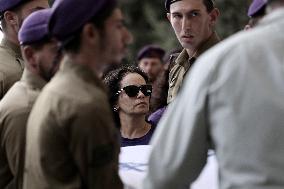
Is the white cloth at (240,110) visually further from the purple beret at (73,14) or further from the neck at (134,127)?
the neck at (134,127)

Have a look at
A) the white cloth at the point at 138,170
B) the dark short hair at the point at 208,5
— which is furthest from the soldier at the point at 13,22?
the dark short hair at the point at 208,5

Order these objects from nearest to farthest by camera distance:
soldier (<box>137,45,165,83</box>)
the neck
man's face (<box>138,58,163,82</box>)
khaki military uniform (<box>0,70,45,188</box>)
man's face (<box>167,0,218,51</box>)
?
khaki military uniform (<box>0,70,45,188</box>) → the neck → man's face (<box>167,0,218,51</box>) → man's face (<box>138,58,163,82</box>) → soldier (<box>137,45,165,83</box>)

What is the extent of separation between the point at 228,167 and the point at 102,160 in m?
0.61

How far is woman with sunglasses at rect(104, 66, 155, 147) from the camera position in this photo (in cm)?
604

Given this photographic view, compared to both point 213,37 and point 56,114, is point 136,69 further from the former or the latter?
point 56,114

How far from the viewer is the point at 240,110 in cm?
301

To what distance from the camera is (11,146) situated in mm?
4082

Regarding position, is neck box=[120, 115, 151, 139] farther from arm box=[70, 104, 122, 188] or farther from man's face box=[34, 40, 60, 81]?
arm box=[70, 104, 122, 188]

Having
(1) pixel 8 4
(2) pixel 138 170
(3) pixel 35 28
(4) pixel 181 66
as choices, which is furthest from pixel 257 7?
(1) pixel 8 4

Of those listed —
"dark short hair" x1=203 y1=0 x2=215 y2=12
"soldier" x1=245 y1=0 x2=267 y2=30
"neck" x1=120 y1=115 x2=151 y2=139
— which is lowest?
"neck" x1=120 y1=115 x2=151 y2=139

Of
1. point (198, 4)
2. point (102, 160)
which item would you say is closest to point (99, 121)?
point (102, 160)

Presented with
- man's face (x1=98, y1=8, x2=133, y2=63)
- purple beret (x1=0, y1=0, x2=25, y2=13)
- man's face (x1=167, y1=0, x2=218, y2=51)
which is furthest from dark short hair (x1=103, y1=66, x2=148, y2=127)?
man's face (x1=98, y1=8, x2=133, y2=63)

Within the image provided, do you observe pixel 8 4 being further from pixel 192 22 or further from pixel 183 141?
pixel 183 141

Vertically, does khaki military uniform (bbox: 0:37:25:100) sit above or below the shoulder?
above
